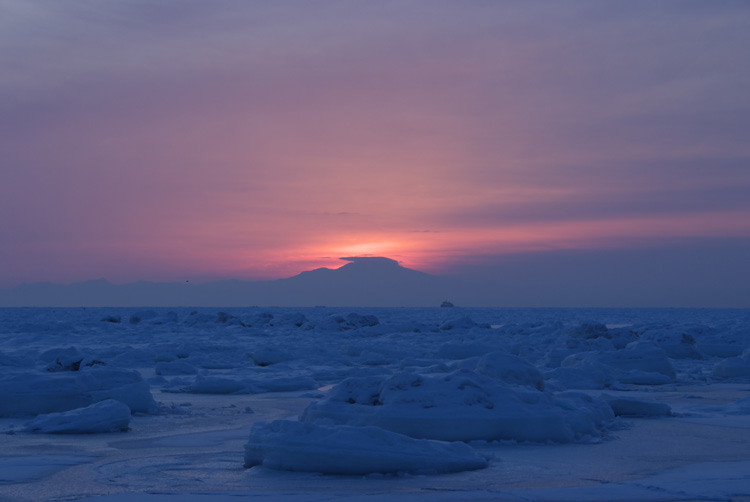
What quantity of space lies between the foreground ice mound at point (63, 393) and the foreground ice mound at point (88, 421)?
1.07 m

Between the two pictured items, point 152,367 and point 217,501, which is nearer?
point 217,501

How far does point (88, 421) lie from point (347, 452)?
3.37 metres

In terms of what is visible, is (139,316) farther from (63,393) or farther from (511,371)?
(511,371)

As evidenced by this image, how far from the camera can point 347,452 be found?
528cm

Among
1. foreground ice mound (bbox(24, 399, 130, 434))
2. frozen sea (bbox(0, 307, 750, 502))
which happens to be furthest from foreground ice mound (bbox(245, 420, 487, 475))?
foreground ice mound (bbox(24, 399, 130, 434))

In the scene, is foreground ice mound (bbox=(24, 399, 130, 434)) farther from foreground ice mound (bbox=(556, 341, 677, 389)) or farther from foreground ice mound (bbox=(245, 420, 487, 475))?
foreground ice mound (bbox=(556, 341, 677, 389))

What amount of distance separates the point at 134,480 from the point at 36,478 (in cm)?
69

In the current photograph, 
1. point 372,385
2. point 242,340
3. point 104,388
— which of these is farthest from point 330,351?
point 372,385

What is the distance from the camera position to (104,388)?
29.6 ft

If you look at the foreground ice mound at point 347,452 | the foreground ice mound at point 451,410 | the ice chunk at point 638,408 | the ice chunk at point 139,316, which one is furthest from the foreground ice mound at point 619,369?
the ice chunk at point 139,316

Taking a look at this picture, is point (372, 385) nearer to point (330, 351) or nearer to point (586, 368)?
point (586, 368)

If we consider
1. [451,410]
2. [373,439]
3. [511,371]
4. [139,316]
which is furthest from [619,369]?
[139,316]

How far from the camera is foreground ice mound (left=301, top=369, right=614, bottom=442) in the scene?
655 centimetres

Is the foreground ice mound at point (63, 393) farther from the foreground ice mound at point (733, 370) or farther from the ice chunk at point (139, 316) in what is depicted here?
the ice chunk at point (139, 316)
